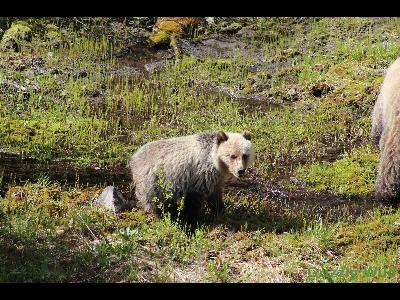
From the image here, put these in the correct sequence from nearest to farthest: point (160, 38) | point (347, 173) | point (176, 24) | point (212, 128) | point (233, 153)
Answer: point (233, 153)
point (347, 173)
point (212, 128)
point (160, 38)
point (176, 24)

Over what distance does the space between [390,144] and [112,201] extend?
3496mm

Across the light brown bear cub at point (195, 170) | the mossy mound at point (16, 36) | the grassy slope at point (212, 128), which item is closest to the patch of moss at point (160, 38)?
the grassy slope at point (212, 128)

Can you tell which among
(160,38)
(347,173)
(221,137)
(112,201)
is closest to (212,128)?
(347,173)

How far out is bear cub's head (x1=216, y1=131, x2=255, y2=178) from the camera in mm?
7535

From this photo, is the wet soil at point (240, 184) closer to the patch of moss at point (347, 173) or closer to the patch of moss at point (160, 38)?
the patch of moss at point (347, 173)

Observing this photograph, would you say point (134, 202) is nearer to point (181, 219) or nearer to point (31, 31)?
point (181, 219)

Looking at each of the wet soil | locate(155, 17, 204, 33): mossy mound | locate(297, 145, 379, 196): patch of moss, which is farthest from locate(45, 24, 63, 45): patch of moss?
locate(297, 145, 379, 196): patch of moss

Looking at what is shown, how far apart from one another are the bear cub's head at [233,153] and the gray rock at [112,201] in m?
1.32

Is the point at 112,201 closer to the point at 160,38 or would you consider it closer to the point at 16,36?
the point at 16,36

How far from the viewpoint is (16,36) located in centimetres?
1479

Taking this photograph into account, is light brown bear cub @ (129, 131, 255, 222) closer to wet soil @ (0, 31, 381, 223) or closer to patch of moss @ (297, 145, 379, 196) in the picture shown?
wet soil @ (0, 31, 381, 223)

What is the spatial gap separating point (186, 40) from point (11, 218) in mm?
9637

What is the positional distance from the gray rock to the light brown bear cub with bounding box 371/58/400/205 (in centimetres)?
323

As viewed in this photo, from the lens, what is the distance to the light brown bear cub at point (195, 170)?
7629 mm
